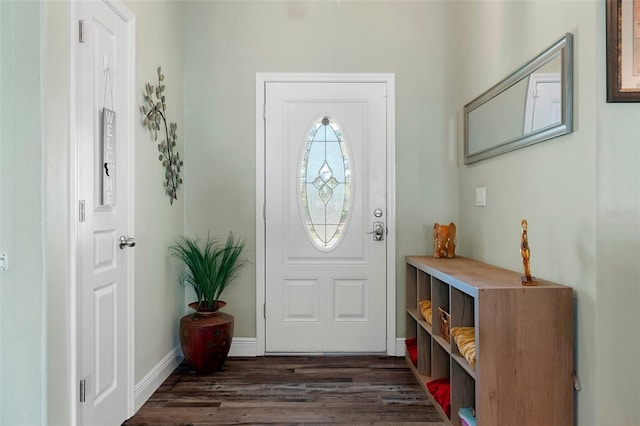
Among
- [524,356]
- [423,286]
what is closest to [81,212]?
→ [524,356]

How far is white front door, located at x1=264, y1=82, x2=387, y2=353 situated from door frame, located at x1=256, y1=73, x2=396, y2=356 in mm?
31

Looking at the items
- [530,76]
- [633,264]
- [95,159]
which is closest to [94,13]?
[95,159]

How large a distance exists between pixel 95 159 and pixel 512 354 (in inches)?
80.2

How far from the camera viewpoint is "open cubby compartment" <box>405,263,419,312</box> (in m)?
3.05

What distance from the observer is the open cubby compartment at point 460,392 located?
7.00 ft

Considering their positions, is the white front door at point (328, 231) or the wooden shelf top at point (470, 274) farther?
the white front door at point (328, 231)

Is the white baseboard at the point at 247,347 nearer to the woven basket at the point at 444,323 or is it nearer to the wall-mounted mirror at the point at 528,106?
the woven basket at the point at 444,323

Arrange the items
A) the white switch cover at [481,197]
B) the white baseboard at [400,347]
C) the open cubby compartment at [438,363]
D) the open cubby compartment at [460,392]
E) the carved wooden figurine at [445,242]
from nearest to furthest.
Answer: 1. the open cubby compartment at [460,392]
2. the open cubby compartment at [438,363]
3. the white switch cover at [481,197]
4. the carved wooden figurine at [445,242]
5. the white baseboard at [400,347]

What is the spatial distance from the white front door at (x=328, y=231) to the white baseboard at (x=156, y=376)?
66 cm

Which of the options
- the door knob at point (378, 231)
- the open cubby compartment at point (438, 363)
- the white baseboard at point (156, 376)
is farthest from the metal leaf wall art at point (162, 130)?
the open cubby compartment at point (438, 363)

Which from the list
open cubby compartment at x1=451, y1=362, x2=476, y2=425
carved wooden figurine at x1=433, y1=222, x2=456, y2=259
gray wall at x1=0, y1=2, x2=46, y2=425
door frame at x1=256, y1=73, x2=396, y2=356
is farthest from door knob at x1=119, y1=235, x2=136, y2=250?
carved wooden figurine at x1=433, y1=222, x2=456, y2=259

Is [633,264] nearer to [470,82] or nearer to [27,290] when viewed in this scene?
[470,82]

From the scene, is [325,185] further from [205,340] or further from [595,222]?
[595,222]

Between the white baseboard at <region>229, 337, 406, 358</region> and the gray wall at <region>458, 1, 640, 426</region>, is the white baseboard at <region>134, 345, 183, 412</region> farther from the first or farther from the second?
the gray wall at <region>458, 1, 640, 426</region>
